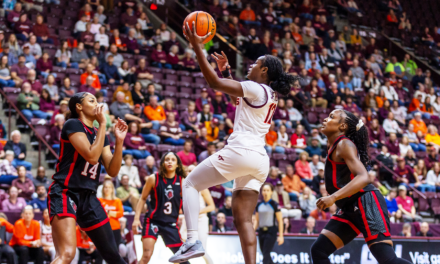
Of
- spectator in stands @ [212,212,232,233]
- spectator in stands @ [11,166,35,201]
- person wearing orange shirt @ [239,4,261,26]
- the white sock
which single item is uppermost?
person wearing orange shirt @ [239,4,261,26]

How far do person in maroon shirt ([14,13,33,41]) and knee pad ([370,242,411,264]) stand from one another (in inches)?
426

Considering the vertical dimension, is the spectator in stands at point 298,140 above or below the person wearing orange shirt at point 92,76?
below

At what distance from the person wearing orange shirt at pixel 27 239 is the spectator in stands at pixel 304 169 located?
21.9ft

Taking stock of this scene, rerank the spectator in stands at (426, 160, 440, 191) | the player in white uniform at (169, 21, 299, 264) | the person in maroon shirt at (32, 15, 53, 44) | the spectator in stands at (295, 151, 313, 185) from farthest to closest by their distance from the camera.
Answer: the spectator in stands at (426, 160, 440, 191), the person in maroon shirt at (32, 15, 53, 44), the spectator in stands at (295, 151, 313, 185), the player in white uniform at (169, 21, 299, 264)

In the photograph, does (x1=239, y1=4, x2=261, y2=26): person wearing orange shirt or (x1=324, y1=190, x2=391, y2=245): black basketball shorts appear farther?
(x1=239, y1=4, x2=261, y2=26): person wearing orange shirt

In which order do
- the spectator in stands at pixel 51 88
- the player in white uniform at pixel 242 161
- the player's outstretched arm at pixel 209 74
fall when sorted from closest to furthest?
1. the player's outstretched arm at pixel 209 74
2. the player in white uniform at pixel 242 161
3. the spectator in stands at pixel 51 88

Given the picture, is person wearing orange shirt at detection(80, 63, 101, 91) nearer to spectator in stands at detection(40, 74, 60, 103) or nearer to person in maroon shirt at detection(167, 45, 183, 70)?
spectator in stands at detection(40, 74, 60, 103)

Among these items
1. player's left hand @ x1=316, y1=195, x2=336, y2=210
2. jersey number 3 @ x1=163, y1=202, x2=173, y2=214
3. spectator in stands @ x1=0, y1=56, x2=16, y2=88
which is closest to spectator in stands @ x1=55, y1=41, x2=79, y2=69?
spectator in stands @ x1=0, y1=56, x2=16, y2=88

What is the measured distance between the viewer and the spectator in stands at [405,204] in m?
13.2

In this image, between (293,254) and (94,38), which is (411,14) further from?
(293,254)

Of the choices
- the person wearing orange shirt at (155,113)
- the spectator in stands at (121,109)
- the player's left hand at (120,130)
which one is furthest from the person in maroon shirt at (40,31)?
the player's left hand at (120,130)

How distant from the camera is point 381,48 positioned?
21.5 metres

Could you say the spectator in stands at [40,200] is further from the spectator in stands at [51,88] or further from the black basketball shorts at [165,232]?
the black basketball shorts at [165,232]

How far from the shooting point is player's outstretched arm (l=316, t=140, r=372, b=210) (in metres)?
4.63
